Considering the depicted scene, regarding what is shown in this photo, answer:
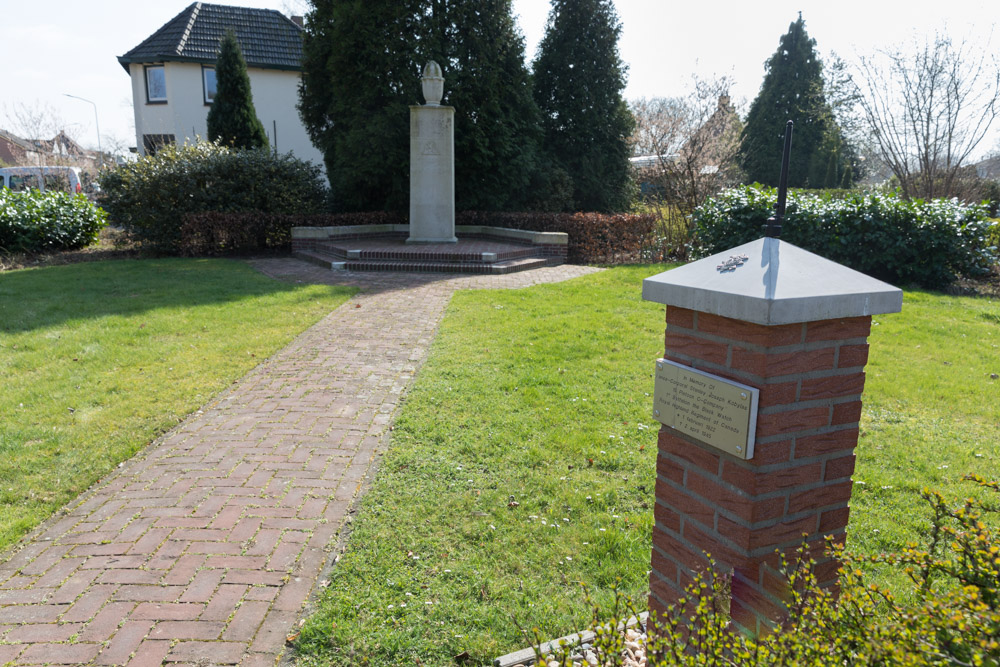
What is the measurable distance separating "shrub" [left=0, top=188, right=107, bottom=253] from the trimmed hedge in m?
2.80

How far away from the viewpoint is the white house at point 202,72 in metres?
27.4

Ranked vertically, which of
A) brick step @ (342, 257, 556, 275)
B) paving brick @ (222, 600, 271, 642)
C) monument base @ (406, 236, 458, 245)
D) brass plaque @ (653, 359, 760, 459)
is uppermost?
brass plaque @ (653, 359, 760, 459)

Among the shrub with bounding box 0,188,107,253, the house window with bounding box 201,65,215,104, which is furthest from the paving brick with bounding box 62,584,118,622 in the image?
the house window with bounding box 201,65,215,104

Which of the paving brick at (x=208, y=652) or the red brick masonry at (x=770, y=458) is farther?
the paving brick at (x=208, y=652)

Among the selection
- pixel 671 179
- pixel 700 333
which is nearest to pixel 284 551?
pixel 700 333

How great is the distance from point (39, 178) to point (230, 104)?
7105 millimetres

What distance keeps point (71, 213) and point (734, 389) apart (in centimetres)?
1769

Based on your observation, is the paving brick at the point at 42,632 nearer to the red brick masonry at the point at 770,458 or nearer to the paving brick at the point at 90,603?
the paving brick at the point at 90,603

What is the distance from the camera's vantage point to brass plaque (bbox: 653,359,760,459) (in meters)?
2.14

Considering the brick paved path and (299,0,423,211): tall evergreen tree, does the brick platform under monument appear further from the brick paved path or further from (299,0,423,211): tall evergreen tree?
the brick paved path

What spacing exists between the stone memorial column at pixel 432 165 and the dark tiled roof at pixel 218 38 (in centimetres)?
1495

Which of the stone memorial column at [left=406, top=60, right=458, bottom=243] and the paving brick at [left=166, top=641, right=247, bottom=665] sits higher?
the stone memorial column at [left=406, top=60, right=458, bottom=243]

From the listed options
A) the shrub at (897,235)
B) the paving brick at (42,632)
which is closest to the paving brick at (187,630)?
the paving brick at (42,632)

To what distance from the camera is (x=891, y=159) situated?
654 inches
